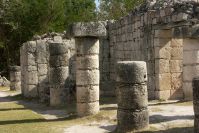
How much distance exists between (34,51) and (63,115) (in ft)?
22.4

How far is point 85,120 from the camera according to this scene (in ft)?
43.4

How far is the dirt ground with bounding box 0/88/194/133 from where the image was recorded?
11.3 m

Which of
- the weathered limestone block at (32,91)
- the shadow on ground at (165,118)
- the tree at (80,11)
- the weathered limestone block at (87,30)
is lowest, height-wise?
the shadow on ground at (165,118)

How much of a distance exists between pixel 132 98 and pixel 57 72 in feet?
21.7

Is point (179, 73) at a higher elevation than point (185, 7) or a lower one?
lower

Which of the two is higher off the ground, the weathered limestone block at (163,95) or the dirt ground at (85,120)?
the weathered limestone block at (163,95)

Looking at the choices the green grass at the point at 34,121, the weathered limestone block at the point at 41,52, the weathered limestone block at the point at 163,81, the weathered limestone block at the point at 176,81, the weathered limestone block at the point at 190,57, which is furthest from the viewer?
the weathered limestone block at the point at 41,52

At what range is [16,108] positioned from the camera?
1705cm

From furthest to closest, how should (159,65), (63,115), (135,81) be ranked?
(159,65)
(63,115)
(135,81)

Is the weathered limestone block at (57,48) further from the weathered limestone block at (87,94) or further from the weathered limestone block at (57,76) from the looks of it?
the weathered limestone block at (87,94)

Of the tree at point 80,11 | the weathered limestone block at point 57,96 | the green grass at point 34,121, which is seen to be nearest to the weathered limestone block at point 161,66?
the green grass at point 34,121

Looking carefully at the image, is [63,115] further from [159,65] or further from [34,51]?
[34,51]

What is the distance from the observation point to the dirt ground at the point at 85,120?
11.3 m

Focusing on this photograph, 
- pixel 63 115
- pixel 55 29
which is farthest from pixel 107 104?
pixel 55 29
